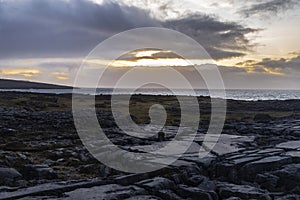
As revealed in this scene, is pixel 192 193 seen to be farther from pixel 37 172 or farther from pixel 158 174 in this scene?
pixel 37 172

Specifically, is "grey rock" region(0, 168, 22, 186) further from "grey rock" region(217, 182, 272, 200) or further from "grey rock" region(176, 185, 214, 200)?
"grey rock" region(217, 182, 272, 200)

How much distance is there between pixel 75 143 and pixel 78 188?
26.8 ft

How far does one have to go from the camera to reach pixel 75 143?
17.4 m

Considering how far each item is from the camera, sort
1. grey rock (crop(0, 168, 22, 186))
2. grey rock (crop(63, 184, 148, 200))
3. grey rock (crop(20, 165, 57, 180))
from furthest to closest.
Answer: grey rock (crop(20, 165, 57, 180)) < grey rock (crop(0, 168, 22, 186)) < grey rock (crop(63, 184, 148, 200))

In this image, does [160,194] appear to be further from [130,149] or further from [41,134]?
[41,134]

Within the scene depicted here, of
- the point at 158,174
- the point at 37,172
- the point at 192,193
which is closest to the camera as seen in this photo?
the point at 192,193

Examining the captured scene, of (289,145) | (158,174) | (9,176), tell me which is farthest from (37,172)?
(289,145)

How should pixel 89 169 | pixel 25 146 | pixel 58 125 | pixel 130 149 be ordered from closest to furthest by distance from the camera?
pixel 89 169 < pixel 130 149 < pixel 25 146 < pixel 58 125

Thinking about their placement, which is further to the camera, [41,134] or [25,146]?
[41,134]

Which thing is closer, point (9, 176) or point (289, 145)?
point (9, 176)

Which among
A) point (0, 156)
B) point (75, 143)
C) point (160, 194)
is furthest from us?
point (75, 143)

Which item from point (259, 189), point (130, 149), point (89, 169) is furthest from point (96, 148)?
point (259, 189)

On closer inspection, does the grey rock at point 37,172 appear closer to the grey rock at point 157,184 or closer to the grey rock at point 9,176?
the grey rock at point 9,176

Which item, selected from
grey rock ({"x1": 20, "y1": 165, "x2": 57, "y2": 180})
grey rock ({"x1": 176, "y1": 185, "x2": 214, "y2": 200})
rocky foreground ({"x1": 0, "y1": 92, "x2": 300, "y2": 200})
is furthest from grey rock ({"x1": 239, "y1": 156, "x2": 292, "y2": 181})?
grey rock ({"x1": 20, "y1": 165, "x2": 57, "y2": 180})
